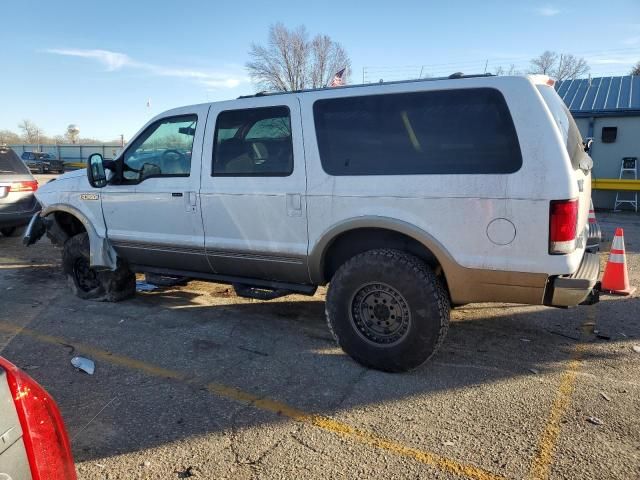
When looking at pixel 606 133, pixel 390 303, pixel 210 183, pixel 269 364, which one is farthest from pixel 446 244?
pixel 606 133

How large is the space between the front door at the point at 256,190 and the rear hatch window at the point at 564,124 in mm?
1851

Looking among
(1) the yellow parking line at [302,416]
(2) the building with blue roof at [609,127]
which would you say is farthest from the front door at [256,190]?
(2) the building with blue roof at [609,127]

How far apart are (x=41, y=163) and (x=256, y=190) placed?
34.4 m

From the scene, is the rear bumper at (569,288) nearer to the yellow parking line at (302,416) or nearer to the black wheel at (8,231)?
the yellow parking line at (302,416)

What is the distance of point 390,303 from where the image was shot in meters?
3.63

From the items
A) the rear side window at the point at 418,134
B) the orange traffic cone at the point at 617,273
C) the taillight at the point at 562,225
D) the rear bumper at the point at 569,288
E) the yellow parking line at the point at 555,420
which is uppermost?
the rear side window at the point at 418,134

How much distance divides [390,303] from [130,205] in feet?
9.56

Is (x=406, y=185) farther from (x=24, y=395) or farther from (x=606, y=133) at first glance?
(x=606, y=133)

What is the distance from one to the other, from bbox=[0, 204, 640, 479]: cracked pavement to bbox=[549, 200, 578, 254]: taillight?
3.48 feet

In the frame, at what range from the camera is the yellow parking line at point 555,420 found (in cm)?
256

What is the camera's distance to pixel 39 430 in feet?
5.04

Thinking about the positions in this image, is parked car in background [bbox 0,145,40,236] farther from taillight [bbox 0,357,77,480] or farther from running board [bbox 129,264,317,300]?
taillight [bbox 0,357,77,480]

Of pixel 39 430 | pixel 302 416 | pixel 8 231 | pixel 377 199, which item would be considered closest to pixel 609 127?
pixel 377 199

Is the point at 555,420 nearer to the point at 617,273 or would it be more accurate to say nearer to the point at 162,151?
the point at 617,273
